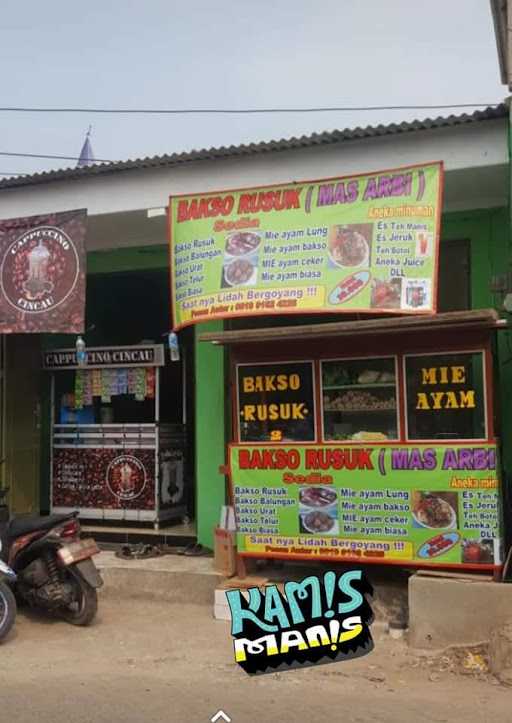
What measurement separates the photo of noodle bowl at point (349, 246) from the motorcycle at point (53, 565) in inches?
121

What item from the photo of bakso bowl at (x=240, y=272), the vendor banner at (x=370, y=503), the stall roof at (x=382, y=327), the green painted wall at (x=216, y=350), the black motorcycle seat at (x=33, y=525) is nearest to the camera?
the stall roof at (x=382, y=327)

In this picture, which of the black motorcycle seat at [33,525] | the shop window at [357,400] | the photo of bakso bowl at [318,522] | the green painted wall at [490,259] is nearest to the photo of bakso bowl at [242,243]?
the shop window at [357,400]

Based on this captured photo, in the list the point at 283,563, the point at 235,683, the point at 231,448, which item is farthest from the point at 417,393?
the point at 235,683

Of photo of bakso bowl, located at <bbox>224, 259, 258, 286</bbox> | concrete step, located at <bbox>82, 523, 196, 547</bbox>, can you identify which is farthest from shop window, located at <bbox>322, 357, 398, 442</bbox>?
concrete step, located at <bbox>82, 523, 196, 547</bbox>

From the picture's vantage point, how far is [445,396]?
237 inches

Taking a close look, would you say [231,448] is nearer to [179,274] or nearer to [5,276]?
[179,274]

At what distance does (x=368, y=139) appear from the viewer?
6.46 metres

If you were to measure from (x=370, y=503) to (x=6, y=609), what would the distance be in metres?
2.90

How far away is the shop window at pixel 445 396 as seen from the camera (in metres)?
5.92

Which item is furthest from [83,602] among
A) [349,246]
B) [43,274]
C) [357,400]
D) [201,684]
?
[349,246]

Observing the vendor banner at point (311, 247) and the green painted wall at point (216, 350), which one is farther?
the green painted wall at point (216, 350)

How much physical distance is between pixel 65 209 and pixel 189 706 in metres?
4.94

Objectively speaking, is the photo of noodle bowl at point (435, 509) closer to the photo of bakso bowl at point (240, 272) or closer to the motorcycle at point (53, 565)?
the photo of bakso bowl at point (240, 272)

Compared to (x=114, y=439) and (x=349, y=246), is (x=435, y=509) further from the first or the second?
(x=114, y=439)
